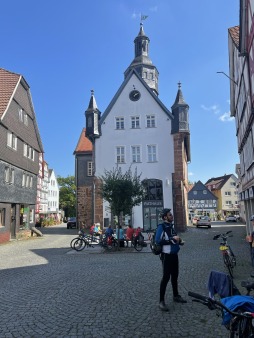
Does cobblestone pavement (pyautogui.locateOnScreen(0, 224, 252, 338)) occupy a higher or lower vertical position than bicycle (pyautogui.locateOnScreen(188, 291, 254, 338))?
lower

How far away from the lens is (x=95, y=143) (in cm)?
3127

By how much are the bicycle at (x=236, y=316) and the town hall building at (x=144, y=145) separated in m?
25.6

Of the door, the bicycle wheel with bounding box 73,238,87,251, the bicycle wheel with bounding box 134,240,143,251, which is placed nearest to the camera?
the bicycle wheel with bounding box 134,240,143,251

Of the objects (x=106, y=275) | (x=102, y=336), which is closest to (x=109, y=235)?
(x=106, y=275)

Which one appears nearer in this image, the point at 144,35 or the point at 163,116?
the point at 163,116

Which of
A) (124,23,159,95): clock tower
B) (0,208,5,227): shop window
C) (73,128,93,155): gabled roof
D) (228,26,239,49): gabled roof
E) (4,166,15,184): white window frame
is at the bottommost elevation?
(0,208,5,227): shop window

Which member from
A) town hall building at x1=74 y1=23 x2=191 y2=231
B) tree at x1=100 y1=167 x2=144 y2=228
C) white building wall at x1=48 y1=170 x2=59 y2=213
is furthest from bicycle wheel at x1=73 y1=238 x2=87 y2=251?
white building wall at x1=48 y1=170 x2=59 y2=213

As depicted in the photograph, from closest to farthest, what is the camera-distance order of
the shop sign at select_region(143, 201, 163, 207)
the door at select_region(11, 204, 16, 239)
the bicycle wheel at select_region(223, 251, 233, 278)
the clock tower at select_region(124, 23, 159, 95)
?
the bicycle wheel at select_region(223, 251, 233, 278) < the door at select_region(11, 204, 16, 239) < the shop sign at select_region(143, 201, 163, 207) < the clock tower at select_region(124, 23, 159, 95)

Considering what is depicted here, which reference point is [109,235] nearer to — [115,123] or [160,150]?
[160,150]

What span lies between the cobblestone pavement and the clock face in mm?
22468

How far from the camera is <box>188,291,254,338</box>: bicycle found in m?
3.08

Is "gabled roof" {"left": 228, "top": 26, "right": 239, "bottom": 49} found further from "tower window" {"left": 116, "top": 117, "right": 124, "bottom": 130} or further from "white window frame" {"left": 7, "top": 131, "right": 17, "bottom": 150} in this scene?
"white window frame" {"left": 7, "top": 131, "right": 17, "bottom": 150}

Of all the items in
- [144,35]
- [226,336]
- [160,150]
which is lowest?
[226,336]

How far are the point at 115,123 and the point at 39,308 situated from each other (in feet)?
85.9
